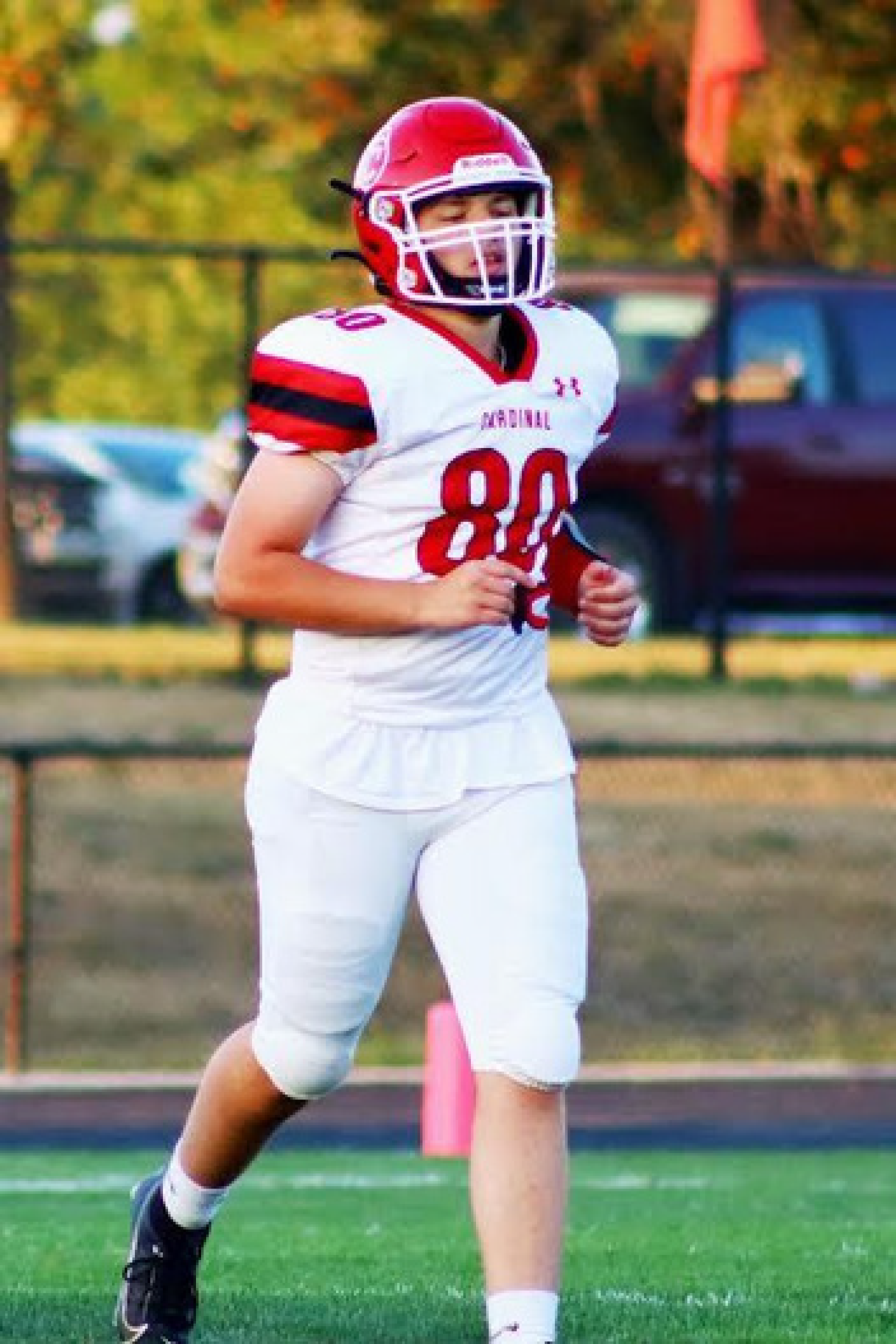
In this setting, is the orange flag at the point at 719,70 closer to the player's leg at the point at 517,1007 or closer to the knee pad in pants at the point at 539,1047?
the player's leg at the point at 517,1007

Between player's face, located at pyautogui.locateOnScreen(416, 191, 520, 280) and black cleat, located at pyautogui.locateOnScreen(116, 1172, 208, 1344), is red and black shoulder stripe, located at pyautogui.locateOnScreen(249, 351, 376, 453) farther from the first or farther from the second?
black cleat, located at pyautogui.locateOnScreen(116, 1172, 208, 1344)

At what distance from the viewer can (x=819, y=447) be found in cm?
1792

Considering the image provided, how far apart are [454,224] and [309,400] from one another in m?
0.38

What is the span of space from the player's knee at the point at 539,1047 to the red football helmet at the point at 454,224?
1.05 metres

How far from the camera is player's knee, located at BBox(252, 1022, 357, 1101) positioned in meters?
5.86

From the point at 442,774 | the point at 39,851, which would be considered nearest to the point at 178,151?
the point at 39,851

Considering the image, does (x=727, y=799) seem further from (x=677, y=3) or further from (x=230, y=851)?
(x=677, y=3)

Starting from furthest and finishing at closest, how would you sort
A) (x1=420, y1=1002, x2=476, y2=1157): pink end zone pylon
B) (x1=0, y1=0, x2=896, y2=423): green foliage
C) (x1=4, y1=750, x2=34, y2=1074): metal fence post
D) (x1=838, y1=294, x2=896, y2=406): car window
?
1. (x1=0, y1=0, x2=896, y2=423): green foliage
2. (x1=838, y1=294, x2=896, y2=406): car window
3. (x1=4, y1=750, x2=34, y2=1074): metal fence post
4. (x1=420, y1=1002, x2=476, y2=1157): pink end zone pylon

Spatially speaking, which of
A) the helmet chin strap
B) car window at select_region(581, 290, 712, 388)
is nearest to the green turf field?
the helmet chin strap

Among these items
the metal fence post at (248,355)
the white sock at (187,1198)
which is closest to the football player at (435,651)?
the white sock at (187,1198)

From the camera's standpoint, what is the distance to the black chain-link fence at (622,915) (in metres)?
14.1

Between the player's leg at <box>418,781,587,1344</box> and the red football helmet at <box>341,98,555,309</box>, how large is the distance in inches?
29.8

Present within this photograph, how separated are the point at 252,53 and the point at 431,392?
2464cm

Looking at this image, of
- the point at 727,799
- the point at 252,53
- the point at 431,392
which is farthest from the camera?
the point at 252,53
